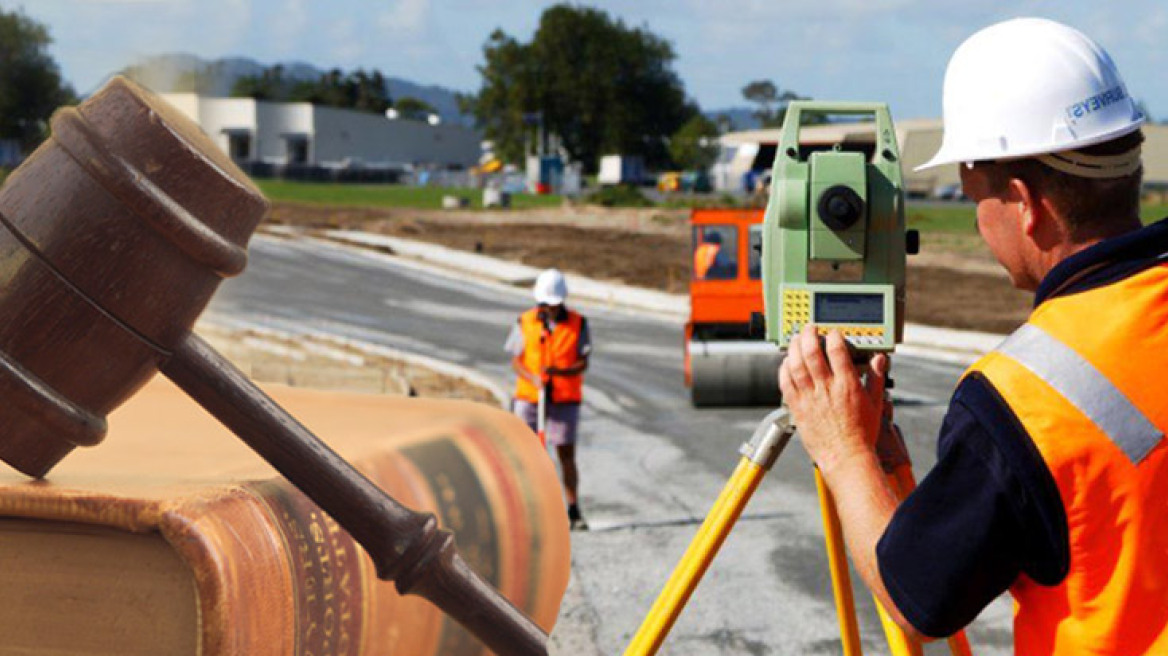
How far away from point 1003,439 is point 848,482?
0.32 meters

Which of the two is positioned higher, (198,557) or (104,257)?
(104,257)

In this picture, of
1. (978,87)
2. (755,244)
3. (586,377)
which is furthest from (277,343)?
(978,87)

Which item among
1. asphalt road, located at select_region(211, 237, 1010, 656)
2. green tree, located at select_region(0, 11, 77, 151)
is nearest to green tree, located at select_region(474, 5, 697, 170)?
asphalt road, located at select_region(211, 237, 1010, 656)

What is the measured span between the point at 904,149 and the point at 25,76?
16.9 metres

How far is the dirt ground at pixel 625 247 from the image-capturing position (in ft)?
88.7

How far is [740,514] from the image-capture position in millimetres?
3123

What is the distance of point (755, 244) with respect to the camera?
11.2 feet

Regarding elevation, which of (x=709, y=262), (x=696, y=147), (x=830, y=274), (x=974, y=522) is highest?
(x=696, y=147)

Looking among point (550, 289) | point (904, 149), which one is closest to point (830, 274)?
point (550, 289)

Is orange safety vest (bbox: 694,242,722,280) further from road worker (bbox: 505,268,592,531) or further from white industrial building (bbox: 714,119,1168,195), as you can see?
road worker (bbox: 505,268,592,531)

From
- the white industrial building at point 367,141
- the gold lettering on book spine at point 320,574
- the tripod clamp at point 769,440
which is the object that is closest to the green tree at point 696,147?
the white industrial building at point 367,141

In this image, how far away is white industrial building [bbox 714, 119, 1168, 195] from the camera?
460 centimetres

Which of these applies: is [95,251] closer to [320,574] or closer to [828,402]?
[320,574]

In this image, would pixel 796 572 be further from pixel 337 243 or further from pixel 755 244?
pixel 337 243
